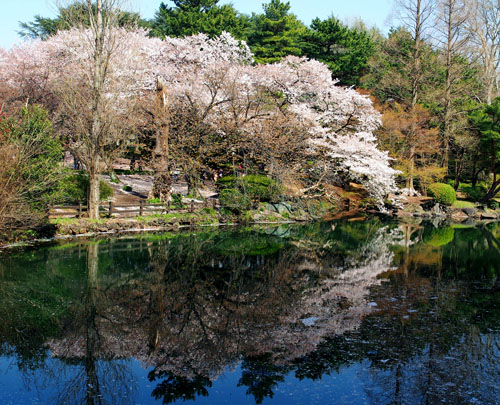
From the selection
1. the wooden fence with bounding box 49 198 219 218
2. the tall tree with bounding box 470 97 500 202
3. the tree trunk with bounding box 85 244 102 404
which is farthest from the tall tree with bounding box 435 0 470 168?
the tree trunk with bounding box 85 244 102 404

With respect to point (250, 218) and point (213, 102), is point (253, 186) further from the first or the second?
point (213, 102)

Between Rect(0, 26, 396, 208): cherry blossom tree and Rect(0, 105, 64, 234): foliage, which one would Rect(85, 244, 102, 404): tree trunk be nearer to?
Rect(0, 105, 64, 234): foliage

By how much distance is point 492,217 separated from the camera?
30875mm

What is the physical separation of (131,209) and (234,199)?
5.20 m

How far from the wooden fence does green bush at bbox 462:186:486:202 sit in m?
20.2

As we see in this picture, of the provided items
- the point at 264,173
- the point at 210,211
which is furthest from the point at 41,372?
the point at 264,173

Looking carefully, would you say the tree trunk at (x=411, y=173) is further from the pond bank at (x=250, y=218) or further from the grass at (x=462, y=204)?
the grass at (x=462, y=204)

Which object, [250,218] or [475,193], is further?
[475,193]

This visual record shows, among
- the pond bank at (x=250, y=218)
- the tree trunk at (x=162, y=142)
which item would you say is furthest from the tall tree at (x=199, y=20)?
the pond bank at (x=250, y=218)

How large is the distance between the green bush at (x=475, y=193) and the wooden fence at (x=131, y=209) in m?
20.2

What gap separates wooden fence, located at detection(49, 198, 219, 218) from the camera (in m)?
19.2

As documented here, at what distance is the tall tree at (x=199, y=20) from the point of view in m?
35.4

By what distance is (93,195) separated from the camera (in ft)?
62.8

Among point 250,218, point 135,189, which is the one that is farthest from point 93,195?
point 135,189
